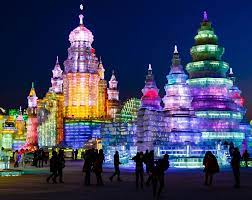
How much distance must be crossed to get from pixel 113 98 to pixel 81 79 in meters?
10.6

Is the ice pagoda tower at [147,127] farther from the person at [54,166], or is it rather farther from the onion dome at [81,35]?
the onion dome at [81,35]

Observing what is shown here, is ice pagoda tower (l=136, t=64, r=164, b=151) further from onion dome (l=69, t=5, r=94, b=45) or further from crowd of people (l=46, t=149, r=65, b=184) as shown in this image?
onion dome (l=69, t=5, r=94, b=45)

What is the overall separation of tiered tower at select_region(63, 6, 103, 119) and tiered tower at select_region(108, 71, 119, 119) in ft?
13.5

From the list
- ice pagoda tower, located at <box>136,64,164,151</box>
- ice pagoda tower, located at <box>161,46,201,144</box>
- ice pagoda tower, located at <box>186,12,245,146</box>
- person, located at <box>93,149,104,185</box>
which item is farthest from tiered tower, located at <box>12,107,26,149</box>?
person, located at <box>93,149,104,185</box>

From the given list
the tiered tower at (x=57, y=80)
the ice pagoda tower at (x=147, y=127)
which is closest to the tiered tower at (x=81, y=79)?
the tiered tower at (x=57, y=80)

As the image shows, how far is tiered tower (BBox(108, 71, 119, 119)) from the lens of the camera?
9631cm

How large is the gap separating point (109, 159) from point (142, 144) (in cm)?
769

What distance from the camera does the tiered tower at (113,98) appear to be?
96312 millimetres

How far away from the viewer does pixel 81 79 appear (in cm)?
8962

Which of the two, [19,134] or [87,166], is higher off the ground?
[19,134]

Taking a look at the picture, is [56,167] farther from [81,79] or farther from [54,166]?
[81,79]

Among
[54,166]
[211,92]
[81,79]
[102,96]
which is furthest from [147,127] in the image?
[102,96]

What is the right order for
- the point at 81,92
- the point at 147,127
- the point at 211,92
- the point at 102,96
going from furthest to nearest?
the point at 102,96 → the point at 81,92 → the point at 211,92 → the point at 147,127

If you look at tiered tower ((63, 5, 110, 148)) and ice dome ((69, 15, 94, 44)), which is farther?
ice dome ((69, 15, 94, 44))
